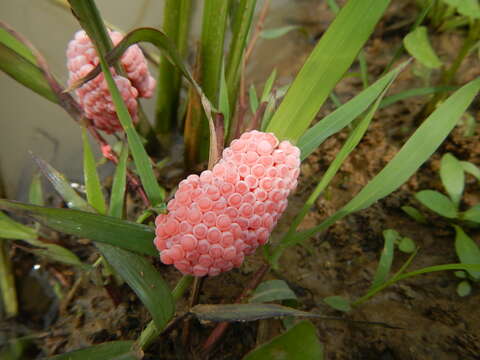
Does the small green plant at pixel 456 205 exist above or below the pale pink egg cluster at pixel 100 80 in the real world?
below

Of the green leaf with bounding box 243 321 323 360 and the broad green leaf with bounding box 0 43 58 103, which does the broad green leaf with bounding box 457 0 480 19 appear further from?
the broad green leaf with bounding box 0 43 58 103

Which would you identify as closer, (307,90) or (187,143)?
(307,90)

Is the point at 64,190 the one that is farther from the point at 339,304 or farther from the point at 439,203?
the point at 439,203

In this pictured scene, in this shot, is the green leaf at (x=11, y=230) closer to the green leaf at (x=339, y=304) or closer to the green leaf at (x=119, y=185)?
the green leaf at (x=119, y=185)

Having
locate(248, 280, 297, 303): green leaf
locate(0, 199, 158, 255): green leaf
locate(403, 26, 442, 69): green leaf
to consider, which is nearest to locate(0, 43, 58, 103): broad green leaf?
locate(0, 199, 158, 255): green leaf

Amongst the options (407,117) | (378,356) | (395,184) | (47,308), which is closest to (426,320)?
(378,356)

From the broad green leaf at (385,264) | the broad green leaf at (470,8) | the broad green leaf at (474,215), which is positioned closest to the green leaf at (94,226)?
the broad green leaf at (385,264)

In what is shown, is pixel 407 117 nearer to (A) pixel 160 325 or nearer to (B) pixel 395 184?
(B) pixel 395 184
